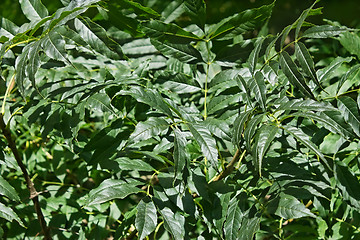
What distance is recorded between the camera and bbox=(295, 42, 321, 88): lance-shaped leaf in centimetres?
87

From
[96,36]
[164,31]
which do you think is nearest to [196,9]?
[164,31]

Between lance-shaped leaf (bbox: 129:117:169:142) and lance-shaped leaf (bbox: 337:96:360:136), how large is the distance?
384mm

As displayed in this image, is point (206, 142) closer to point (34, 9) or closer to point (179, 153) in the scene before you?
point (179, 153)

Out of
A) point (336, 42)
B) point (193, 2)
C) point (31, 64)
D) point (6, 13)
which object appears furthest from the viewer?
point (6, 13)

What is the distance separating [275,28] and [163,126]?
178cm

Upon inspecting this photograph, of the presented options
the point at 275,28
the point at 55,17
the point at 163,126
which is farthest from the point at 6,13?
the point at 163,126

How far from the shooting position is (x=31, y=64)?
2.95ft

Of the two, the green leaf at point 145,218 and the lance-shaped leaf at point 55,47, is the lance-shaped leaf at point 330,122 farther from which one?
the lance-shaped leaf at point 55,47

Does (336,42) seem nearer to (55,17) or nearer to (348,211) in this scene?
(348,211)

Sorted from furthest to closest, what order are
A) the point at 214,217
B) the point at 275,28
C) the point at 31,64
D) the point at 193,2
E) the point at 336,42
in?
the point at 275,28, the point at 336,42, the point at 193,2, the point at 214,217, the point at 31,64

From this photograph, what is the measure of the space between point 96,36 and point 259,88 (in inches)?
15.6

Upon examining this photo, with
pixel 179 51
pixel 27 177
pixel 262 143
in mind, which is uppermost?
pixel 179 51

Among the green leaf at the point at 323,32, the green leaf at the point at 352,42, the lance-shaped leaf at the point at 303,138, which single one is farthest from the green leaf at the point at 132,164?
the green leaf at the point at 352,42

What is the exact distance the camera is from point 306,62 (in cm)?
88
